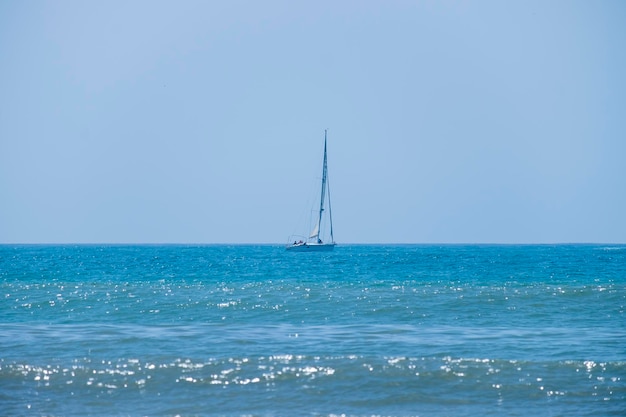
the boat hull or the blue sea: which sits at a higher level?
the boat hull

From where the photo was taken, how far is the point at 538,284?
129 ft

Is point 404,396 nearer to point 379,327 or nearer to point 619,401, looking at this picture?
point 619,401

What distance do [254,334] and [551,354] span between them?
858cm

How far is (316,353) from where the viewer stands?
19828 millimetres

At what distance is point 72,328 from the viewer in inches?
987

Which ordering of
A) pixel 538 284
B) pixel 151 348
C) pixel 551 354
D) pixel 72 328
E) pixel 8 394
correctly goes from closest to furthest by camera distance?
pixel 8 394 < pixel 551 354 < pixel 151 348 < pixel 72 328 < pixel 538 284

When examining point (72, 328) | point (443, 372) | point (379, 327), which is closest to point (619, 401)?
point (443, 372)

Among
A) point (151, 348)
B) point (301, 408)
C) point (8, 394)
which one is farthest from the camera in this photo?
point (151, 348)

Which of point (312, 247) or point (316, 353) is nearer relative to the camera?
point (316, 353)

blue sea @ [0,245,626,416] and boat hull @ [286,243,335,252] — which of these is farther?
boat hull @ [286,243,335,252]

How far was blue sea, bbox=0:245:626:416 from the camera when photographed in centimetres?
1556

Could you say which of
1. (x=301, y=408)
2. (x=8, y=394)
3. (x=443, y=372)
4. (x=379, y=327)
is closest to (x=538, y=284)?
(x=379, y=327)

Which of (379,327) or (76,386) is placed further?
(379,327)

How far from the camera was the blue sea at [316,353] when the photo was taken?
15.6 meters
